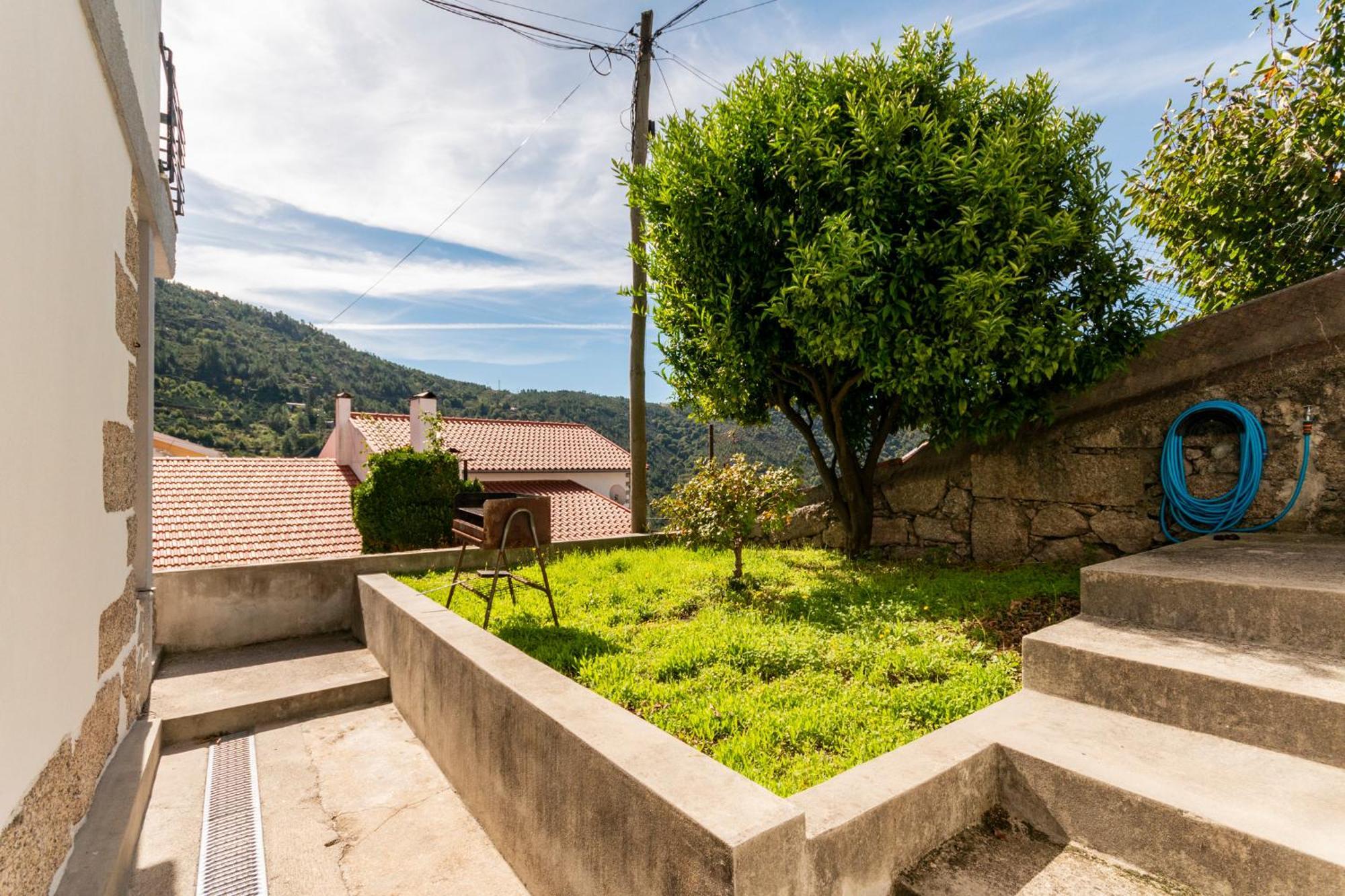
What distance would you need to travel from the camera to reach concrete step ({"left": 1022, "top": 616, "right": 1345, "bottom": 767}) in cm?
215

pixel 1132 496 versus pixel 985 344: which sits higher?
pixel 985 344

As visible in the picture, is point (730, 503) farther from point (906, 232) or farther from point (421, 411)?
point (421, 411)

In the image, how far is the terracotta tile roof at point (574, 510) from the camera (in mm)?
14711

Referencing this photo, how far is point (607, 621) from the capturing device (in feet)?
14.5

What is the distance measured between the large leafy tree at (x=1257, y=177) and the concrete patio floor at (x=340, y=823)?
25.3ft

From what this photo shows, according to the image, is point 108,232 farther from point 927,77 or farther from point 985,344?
point 927,77

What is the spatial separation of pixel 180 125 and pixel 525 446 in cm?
1832

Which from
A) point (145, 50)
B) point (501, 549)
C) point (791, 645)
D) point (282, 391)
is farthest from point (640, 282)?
point (282, 391)

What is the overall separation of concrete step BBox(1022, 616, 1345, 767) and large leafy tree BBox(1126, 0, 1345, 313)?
4899 millimetres

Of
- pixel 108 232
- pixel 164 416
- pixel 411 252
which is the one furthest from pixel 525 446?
pixel 164 416

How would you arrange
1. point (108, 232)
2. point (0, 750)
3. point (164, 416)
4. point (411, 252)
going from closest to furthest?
1. point (0, 750)
2. point (108, 232)
3. point (411, 252)
4. point (164, 416)

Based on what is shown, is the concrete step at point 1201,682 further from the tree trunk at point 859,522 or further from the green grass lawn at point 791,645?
the tree trunk at point 859,522

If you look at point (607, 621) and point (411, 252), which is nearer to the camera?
point (607, 621)

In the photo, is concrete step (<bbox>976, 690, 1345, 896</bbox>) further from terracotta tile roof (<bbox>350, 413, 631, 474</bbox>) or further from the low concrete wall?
terracotta tile roof (<bbox>350, 413, 631, 474</bbox>)
